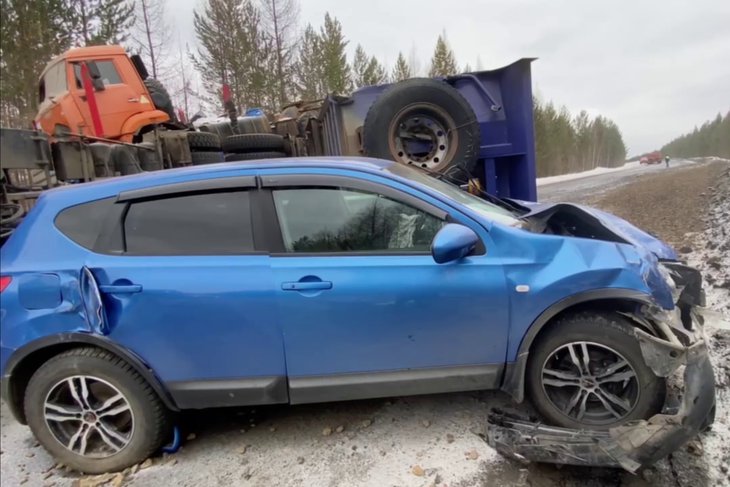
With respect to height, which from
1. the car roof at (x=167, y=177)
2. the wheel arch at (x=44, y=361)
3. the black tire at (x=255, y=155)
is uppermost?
the black tire at (x=255, y=155)

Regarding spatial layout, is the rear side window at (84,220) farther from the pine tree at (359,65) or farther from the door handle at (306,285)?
the pine tree at (359,65)

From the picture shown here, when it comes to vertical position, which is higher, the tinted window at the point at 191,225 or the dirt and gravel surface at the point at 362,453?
the tinted window at the point at 191,225

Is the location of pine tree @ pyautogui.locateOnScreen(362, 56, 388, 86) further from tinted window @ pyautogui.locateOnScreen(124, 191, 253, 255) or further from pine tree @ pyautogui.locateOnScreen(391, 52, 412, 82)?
tinted window @ pyautogui.locateOnScreen(124, 191, 253, 255)

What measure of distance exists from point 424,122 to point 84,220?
12.6ft

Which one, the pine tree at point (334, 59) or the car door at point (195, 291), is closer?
the car door at point (195, 291)

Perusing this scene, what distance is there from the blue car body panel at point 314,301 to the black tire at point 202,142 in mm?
4570

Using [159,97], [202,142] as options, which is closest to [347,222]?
[202,142]

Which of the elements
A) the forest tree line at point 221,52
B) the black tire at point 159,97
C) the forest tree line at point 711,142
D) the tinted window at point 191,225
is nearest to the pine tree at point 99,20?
the forest tree line at point 221,52

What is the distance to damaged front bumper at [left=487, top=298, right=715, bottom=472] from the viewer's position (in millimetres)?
2143

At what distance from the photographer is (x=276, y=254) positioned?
250 cm

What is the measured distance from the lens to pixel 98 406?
2607 millimetres

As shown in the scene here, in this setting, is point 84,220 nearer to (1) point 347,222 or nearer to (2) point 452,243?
(1) point 347,222

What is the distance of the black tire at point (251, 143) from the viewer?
6195 mm

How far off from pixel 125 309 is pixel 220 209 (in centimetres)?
78
